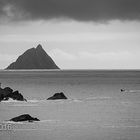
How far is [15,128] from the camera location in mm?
56125

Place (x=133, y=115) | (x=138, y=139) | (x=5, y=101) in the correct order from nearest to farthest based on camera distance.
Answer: (x=138, y=139)
(x=133, y=115)
(x=5, y=101)

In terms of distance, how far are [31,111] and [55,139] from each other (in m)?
29.5

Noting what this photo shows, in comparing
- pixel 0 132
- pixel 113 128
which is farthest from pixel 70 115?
pixel 0 132

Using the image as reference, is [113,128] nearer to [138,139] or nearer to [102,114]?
[138,139]

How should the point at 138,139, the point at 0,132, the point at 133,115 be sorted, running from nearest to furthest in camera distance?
the point at 138,139 → the point at 0,132 → the point at 133,115

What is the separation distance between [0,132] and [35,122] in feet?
30.4

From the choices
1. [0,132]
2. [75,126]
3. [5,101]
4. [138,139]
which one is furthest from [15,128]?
[5,101]

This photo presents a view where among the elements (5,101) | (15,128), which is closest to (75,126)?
(15,128)

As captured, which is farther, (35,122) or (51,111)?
(51,111)

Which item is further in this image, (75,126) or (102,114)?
(102,114)

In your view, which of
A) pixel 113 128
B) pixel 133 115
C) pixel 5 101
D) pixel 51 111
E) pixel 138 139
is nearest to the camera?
pixel 138 139

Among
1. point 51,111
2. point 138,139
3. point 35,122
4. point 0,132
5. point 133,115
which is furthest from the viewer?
point 51,111

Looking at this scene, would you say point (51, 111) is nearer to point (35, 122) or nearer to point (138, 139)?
point (35, 122)

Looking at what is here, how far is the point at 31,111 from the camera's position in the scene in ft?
257
